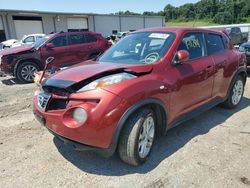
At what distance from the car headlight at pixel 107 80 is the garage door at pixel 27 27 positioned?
2550 centimetres

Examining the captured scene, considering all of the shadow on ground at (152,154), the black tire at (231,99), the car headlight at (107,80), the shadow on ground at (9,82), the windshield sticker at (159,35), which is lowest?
the shadow on ground at (9,82)

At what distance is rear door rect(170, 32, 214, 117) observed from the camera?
359 cm

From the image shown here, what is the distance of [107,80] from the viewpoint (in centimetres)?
300

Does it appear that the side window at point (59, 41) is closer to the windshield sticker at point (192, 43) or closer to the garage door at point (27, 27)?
the windshield sticker at point (192, 43)

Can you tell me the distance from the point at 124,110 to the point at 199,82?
5.50 feet

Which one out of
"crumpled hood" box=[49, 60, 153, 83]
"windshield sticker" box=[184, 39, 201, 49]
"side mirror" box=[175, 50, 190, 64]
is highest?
"windshield sticker" box=[184, 39, 201, 49]

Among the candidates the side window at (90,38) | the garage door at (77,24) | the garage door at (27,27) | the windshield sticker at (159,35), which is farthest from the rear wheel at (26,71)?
the garage door at (77,24)

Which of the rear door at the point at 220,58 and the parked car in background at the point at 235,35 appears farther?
the parked car in background at the point at 235,35

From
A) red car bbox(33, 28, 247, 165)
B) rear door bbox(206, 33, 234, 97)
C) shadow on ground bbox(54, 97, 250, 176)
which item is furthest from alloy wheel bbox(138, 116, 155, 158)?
rear door bbox(206, 33, 234, 97)

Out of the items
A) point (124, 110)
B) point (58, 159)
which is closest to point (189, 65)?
point (124, 110)

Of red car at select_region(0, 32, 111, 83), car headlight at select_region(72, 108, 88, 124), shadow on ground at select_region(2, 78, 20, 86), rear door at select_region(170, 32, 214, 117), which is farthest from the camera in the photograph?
shadow on ground at select_region(2, 78, 20, 86)

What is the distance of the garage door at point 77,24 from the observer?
2988 centimetres

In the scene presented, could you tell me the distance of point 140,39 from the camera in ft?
13.5

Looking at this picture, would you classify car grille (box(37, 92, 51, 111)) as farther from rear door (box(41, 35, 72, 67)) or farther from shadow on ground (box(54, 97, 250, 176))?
rear door (box(41, 35, 72, 67))
